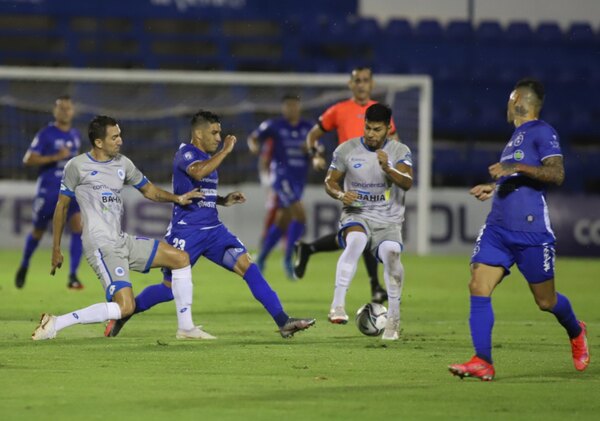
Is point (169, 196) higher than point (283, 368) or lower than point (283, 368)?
higher

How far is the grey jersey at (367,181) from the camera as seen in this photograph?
961 cm

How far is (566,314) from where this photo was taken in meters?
7.46

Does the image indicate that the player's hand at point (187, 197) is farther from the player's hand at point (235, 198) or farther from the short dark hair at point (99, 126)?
the short dark hair at point (99, 126)

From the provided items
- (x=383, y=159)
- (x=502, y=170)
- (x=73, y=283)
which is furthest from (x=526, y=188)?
(x=73, y=283)

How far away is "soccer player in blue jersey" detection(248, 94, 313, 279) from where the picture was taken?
15.9 m

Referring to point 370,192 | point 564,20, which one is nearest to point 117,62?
point 564,20

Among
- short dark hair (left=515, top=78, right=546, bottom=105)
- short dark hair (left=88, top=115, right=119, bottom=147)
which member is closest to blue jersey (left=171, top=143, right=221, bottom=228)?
short dark hair (left=88, top=115, right=119, bottom=147)

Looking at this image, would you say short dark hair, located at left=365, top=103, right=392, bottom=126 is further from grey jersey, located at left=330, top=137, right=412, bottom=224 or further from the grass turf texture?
the grass turf texture

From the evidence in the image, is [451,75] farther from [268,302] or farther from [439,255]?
[268,302]

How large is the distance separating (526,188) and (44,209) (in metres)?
7.80

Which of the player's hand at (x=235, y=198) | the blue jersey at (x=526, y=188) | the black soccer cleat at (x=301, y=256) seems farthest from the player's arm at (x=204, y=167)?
the black soccer cleat at (x=301, y=256)

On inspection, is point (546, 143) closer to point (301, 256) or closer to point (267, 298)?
point (267, 298)

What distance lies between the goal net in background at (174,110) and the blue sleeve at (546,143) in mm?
11913

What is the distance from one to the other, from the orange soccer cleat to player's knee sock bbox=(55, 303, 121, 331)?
8.52ft
